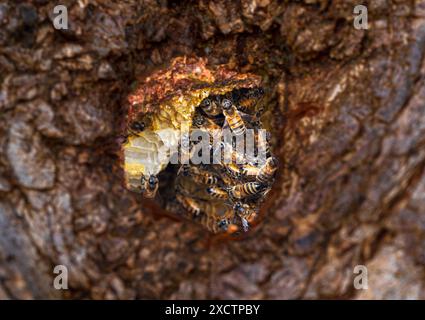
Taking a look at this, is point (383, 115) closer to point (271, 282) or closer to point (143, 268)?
point (271, 282)

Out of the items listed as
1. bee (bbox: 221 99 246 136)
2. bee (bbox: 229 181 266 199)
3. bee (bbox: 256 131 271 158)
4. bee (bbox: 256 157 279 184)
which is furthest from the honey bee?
bee (bbox: 221 99 246 136)

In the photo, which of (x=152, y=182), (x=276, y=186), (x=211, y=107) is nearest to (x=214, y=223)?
(x=152, y=182)

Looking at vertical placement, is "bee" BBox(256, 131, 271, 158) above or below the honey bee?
above

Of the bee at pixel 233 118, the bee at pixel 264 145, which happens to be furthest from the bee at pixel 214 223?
the bee at pixel 233 118

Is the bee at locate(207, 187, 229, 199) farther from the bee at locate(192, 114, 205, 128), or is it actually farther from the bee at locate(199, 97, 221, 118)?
the bee at locate(199, 97, 221, 118)

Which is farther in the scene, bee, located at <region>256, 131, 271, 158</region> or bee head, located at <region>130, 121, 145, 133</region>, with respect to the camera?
bee, located at <region>256, 131, 271, 158</region>

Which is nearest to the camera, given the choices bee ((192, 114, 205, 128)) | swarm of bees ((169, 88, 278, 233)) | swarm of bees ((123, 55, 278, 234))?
swarm of bees ((123, 55, 278, 234))
